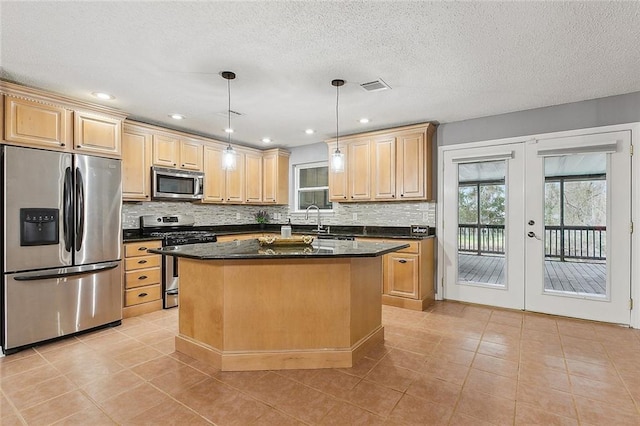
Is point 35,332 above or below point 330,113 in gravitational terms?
below

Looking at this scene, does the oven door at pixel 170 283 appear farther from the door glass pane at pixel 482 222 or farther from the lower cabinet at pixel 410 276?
the door glass pane at pixel 482 222

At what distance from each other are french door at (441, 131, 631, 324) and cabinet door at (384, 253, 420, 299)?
2.13 feet

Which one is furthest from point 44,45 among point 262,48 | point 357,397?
point 357,397

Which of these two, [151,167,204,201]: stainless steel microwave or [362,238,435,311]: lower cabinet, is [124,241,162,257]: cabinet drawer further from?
[362,238,435,311]: lower cabinet

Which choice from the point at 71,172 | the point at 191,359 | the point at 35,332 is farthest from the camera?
the point at 71,172

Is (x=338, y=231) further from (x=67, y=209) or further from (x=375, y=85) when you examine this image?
(x=67, y=209)

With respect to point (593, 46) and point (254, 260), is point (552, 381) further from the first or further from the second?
point (593, 46)

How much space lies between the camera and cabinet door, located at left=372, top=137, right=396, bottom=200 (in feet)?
15.3

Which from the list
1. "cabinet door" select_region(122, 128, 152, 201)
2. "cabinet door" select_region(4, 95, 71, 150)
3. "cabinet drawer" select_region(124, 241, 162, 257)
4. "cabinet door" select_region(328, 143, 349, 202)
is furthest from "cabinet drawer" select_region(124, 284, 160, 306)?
→ "cabinet door" select_region(328, 143, 349, 202)

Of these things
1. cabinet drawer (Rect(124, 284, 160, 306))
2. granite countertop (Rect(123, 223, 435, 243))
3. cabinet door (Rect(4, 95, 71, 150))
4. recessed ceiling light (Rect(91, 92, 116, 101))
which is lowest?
cabinet drawer (Rect(124, 284, 160, 306))

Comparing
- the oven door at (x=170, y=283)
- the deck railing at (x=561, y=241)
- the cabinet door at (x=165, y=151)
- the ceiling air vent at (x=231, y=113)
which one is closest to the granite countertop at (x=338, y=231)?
the oven door at (x=170, y=283)

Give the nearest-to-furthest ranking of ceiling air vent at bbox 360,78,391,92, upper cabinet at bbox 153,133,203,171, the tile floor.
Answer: the tile floor → ceiling air vent at bbox 360,78,391,92 → upper cabinet at bbox 153,133,203,171

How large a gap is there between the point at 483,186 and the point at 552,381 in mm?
2523

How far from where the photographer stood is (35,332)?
9.80 feet
